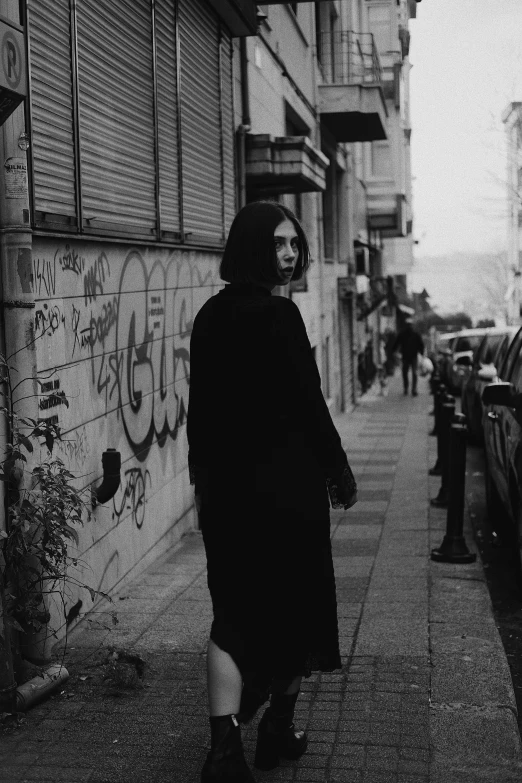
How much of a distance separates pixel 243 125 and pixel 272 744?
7.64m

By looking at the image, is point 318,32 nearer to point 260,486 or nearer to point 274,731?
point 260,486

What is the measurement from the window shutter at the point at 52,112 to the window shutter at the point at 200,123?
2.62 m

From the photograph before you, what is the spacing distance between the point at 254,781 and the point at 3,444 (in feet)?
5.46

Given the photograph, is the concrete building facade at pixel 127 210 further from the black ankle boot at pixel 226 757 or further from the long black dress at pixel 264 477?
the black ankle boot at pixel 226 757

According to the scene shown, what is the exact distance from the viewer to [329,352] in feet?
64.3

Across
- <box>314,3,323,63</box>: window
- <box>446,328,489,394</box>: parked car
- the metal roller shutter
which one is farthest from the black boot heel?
<box>446,328,489,394</box>: parked car

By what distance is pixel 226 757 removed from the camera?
3.52 m

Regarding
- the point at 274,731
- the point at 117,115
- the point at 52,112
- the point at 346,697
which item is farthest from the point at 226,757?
the point at 117,115

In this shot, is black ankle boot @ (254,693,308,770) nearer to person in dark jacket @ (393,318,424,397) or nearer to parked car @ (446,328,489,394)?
parked car @ (446,328,489,394)

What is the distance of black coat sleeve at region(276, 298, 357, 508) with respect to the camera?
357 cm

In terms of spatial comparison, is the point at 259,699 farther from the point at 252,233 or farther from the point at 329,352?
the point at 329,352

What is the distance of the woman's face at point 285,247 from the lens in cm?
374

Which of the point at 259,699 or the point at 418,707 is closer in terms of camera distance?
the point at 259,699

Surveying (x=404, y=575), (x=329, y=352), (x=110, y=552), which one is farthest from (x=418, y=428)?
(x=110, y=552)
